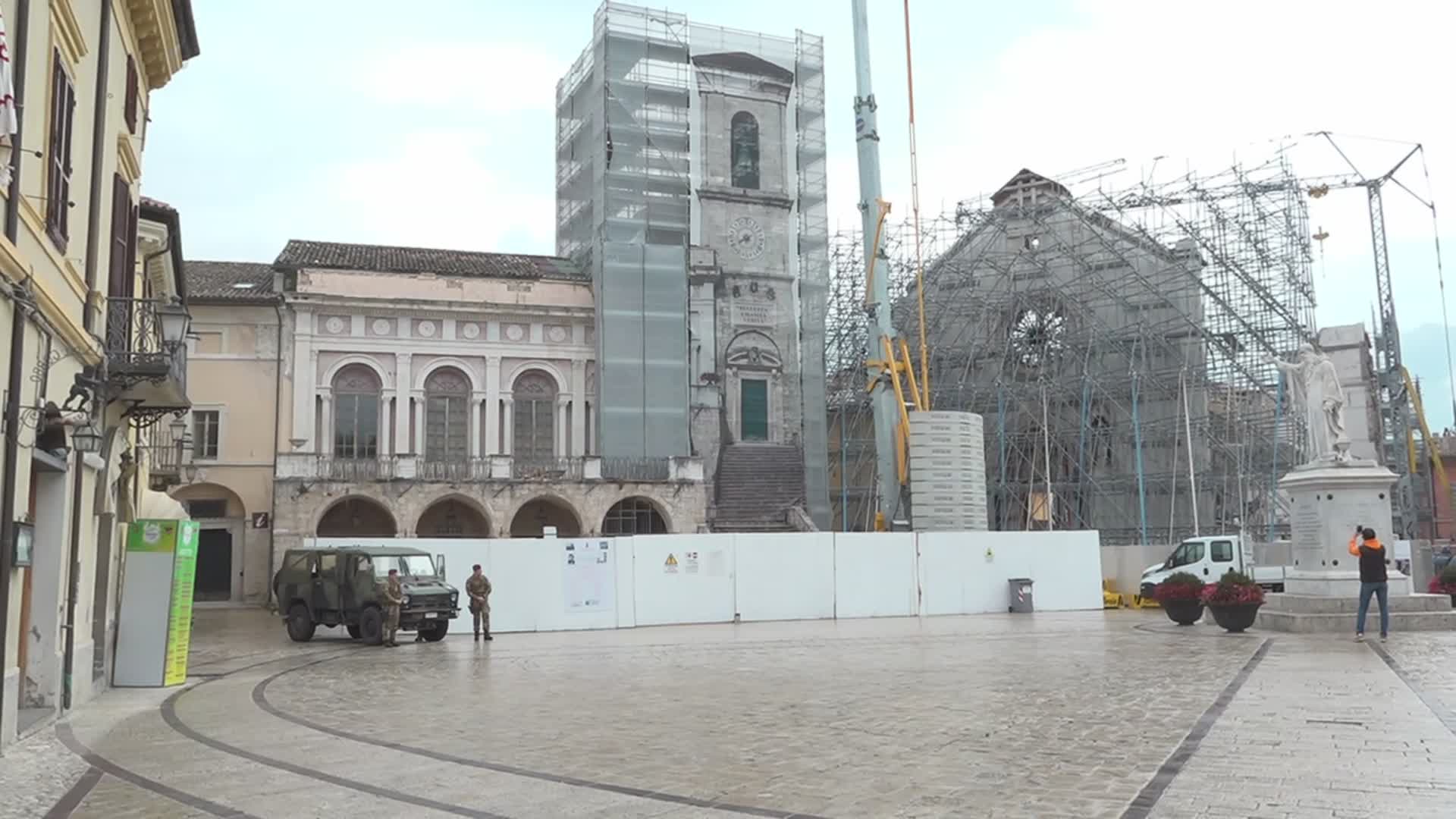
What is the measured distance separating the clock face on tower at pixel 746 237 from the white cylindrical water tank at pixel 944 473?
1137 cm

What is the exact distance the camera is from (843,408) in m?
44.6

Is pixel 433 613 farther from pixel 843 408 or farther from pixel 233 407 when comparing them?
pixel 843 408

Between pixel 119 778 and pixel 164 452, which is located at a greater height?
pixel 164 452

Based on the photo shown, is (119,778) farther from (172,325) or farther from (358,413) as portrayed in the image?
(358,413)

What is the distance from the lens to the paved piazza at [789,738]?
7.27 metres

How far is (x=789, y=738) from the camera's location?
962cm

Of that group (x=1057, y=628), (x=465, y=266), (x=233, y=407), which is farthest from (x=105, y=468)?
(x=465, y=266)

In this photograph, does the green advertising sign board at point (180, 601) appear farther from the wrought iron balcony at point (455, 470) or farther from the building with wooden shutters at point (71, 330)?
the wrought iron balcony at point (455, 470)

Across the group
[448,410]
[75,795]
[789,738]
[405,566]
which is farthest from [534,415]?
[75,795]

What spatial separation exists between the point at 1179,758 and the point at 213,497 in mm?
32469

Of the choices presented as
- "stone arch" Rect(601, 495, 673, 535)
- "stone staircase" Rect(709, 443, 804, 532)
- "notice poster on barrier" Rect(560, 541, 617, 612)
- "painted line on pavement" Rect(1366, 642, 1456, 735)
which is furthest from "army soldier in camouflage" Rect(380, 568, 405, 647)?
"stone staircase" Rect(709, 443, 804, 532)

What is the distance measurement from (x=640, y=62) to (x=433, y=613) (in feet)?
87.7

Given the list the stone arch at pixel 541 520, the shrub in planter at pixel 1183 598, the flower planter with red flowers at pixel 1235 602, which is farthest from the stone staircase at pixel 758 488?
the flower planter with red flowers at pixel 1235 602

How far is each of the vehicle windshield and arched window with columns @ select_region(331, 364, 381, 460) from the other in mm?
16235
